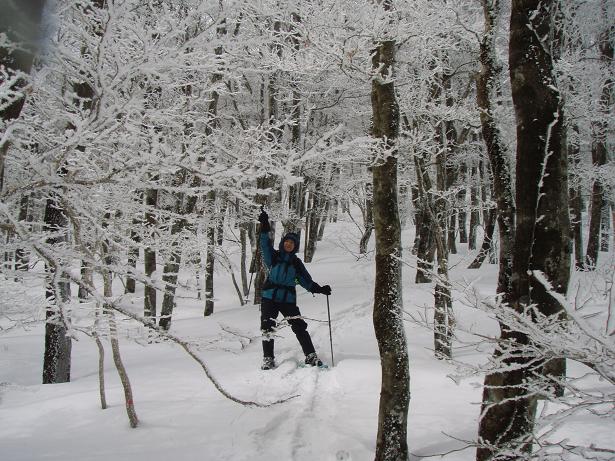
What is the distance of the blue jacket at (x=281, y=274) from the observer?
6586 mm

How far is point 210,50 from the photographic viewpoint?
2836mm

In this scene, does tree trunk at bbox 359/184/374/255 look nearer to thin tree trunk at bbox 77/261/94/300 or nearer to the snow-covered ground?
the snow-covered ground

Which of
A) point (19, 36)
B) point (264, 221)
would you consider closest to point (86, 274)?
point (19, 36)

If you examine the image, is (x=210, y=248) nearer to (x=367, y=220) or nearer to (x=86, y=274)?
(x=86, y=274)

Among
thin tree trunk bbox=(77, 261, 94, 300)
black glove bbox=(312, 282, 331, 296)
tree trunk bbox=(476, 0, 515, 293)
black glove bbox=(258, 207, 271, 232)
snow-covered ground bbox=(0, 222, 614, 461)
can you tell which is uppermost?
tree trunk bbox=(476, 0, 515, 293)

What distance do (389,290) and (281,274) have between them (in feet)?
9.96

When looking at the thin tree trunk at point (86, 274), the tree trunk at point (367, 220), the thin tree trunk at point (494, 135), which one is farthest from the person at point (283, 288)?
the tree trunk at point (367, 220)

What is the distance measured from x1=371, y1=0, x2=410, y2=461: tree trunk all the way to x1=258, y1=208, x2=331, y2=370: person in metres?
2.75

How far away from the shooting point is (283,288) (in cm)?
661

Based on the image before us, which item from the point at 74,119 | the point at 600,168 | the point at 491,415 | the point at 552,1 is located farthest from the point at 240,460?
the point at 600,168

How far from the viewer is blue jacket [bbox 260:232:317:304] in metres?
6.59

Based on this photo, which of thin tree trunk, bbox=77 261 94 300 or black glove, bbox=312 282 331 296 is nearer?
thin tree trunk, bbox=77 261 94 300

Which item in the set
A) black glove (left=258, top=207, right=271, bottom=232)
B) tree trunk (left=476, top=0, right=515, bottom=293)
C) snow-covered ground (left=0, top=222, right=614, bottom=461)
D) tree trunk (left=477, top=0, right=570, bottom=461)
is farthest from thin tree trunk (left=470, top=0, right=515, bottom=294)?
black glove (left=258, top=207, right=271, bottom=232)

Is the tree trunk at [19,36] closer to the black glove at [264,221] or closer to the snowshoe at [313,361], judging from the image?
the black glove at [264,221]
